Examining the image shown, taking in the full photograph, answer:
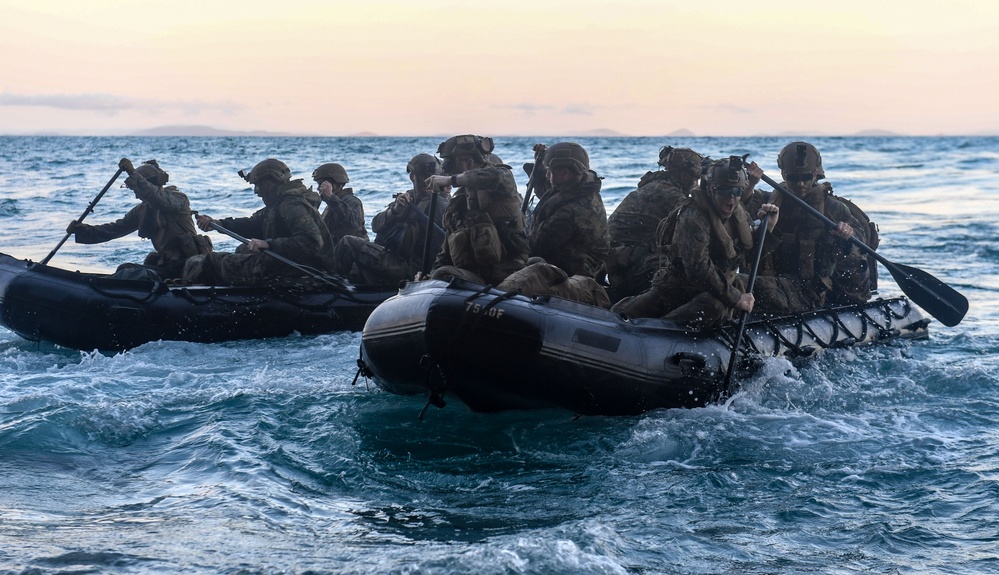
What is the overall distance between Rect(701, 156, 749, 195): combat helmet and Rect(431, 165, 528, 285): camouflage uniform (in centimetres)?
175

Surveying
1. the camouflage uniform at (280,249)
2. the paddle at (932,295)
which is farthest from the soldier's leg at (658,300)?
the camouflage uniform at (280,249)

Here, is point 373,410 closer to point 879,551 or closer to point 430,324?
point 430,324

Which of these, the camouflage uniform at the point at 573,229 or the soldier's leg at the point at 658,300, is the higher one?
the camouflage uniform at the point at 573,229

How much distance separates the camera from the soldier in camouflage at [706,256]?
8.66 m

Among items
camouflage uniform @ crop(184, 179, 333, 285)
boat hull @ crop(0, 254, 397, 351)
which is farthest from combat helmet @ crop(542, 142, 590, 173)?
camouflage uniform @ crop(184, 179, 333, 285)

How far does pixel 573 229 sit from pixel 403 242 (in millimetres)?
3597

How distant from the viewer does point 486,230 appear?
365 inches

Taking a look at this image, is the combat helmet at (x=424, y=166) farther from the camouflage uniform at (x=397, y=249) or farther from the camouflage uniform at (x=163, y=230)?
the camouflage uniform at (x=163, y=230)

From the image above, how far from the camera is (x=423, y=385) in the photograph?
8.35m

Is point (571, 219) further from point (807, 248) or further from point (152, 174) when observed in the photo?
point (152, 174)

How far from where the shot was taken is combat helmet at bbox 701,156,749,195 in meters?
8.53

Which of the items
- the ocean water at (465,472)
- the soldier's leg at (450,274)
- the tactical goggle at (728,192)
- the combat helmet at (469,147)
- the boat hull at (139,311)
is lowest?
the ocean water at (465,472)

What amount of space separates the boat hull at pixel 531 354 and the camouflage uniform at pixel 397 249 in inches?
157

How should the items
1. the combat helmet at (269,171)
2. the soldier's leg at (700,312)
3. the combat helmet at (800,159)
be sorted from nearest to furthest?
the soldier's leg at (700,312), the combat helmet at (800,159), the combat helmet at (269,171)
